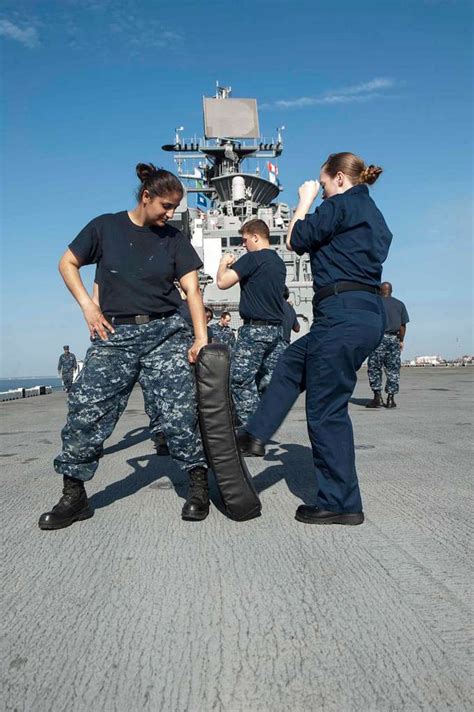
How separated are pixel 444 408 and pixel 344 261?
18.1 ft

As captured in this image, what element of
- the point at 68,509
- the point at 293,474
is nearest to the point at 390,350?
the point at 293,474

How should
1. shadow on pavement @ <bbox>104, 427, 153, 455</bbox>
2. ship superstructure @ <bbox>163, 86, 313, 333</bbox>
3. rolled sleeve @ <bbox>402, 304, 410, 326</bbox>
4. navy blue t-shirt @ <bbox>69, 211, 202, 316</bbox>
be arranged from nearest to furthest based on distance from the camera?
navy blue t-shirt @ <bbox>69, 211, 202, 316</bbox>, shadow on pavement @ <bbox>104, 427, 153, 455</bbox>, rolled sleeve @ <bbox>402, 304, 410, 326</bbox>, ship superstructure @ <bbox>163, 86, 313, 333</bbox>

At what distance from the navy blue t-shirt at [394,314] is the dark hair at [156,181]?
5417 millimetres

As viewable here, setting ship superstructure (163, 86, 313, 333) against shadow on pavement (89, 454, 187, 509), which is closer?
shadow on pavement (89, 454, 187, 509)

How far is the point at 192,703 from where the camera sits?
3.62 ft

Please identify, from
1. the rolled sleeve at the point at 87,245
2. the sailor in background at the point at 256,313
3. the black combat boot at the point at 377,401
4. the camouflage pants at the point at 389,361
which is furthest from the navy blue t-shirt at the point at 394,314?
the rolled sleeve at the point at 87,245

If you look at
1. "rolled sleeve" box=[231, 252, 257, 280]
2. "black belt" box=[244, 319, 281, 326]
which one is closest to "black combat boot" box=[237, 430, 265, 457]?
"rolled sleeve" box=[231, 252, 257, 280]

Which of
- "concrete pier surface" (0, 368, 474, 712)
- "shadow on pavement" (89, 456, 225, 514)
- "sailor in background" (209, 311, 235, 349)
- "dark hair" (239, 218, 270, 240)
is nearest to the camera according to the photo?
"concrete pier surface" (0, 368, 474, 712)

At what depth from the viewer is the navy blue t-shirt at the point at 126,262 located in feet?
8.57

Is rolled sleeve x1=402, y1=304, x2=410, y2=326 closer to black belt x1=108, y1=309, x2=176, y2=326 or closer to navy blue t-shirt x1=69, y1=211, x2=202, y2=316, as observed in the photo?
navy blue t-shirt x1=69, y1=211, x2=202, y2=316

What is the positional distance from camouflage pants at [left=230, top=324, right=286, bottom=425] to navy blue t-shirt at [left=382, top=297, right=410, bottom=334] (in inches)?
134

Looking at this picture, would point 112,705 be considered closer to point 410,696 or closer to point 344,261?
point 410,696

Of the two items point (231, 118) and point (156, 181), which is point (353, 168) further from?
point (231, 118)

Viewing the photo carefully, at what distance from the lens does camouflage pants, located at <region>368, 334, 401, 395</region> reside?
779cm
